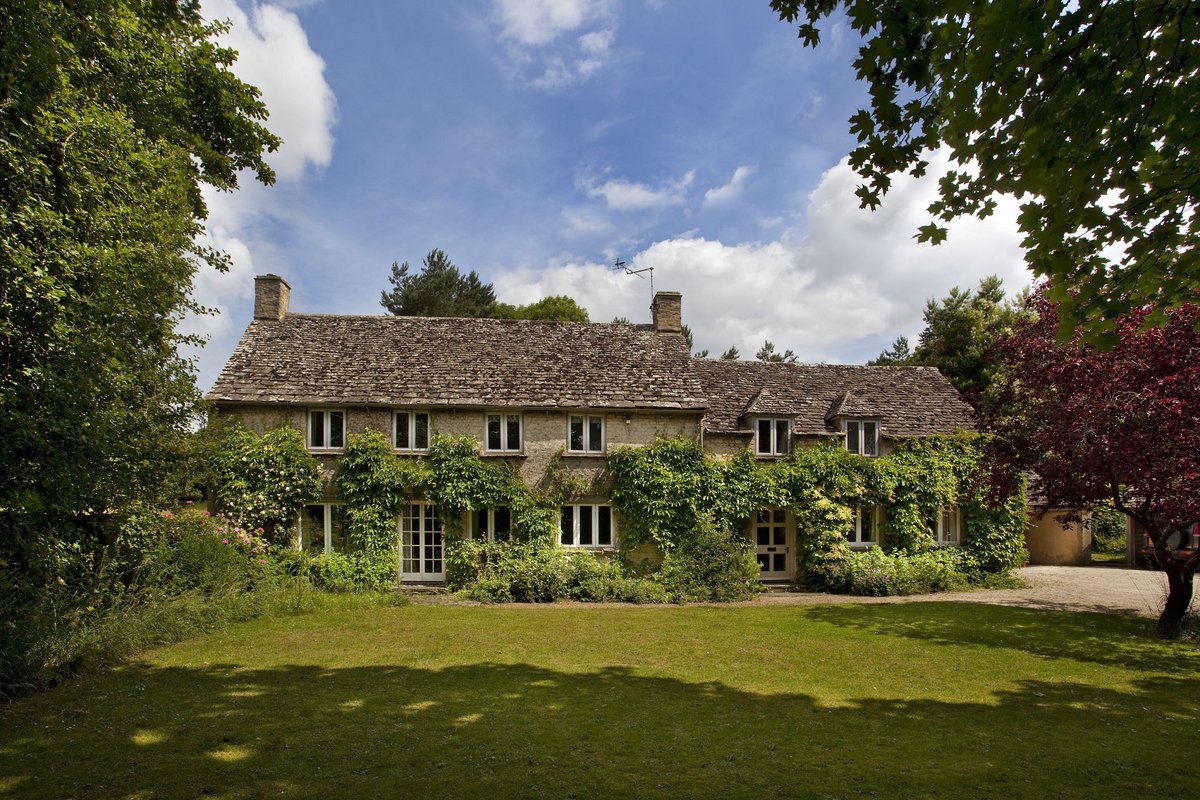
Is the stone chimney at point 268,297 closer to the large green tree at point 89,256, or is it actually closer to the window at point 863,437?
the large green tree at point 89,256

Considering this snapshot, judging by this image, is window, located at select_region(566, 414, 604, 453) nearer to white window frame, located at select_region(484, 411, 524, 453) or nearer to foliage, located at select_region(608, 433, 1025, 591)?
foliage, located at select_region(608, 433, 1025, 591)

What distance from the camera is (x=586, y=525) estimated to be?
21.2 metres

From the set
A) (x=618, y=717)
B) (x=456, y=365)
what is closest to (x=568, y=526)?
(x=456, y=365)

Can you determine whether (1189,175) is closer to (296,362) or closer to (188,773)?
(188,773)

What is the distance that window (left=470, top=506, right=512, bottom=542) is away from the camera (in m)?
20.6

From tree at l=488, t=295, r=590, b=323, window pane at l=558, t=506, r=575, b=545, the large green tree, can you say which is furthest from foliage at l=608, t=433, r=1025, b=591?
tree at l=488, t=295, r=590, b=323

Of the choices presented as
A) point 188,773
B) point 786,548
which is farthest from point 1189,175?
point 786,548

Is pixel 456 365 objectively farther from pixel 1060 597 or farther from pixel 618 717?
pixel 1060 597

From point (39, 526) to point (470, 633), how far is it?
7.31 metres

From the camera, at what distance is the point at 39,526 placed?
973 centimetres

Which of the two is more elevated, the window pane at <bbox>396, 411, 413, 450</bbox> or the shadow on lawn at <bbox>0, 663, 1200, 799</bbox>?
the window pane at <bbox>396, 411, 413, 450</bbox>

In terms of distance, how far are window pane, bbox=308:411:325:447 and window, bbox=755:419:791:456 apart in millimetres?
14204

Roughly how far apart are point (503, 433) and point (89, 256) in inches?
507

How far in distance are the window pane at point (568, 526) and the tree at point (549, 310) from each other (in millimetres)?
28159
